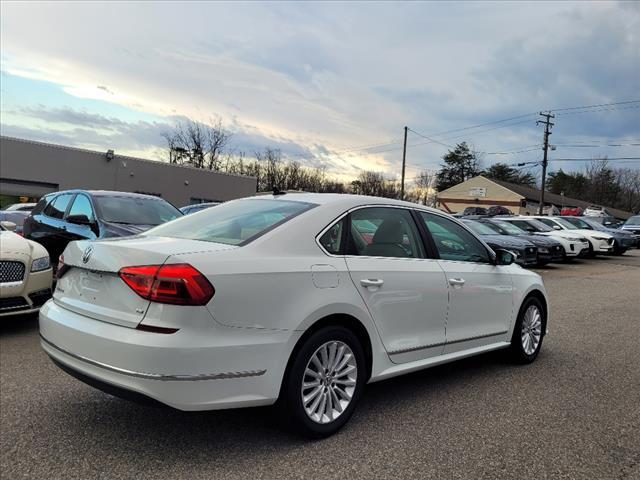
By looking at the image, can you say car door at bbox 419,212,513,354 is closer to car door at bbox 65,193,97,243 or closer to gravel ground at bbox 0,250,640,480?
gravel ground at bbox 0,250,640,480

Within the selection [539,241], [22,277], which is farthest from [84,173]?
[22,277]

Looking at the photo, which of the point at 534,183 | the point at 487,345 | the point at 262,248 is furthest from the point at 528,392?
the point at 534,183

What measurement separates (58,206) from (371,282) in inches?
286

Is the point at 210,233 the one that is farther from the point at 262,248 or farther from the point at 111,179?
the point at 111,179

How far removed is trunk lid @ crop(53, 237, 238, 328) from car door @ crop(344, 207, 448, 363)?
1.00m

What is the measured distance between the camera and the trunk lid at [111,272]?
10.1 feet

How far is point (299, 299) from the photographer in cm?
330

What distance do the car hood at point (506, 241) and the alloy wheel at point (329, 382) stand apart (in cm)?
1124

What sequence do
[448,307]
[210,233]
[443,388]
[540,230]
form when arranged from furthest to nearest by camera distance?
[540,230], [443,388], [448,307], [210,233]

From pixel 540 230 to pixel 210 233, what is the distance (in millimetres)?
16485

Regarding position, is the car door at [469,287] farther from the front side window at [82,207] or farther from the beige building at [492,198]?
the beige building at [492,198]

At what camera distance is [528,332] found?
5500mm

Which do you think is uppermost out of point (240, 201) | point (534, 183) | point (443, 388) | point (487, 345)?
point (534, 183)

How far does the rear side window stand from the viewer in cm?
888
